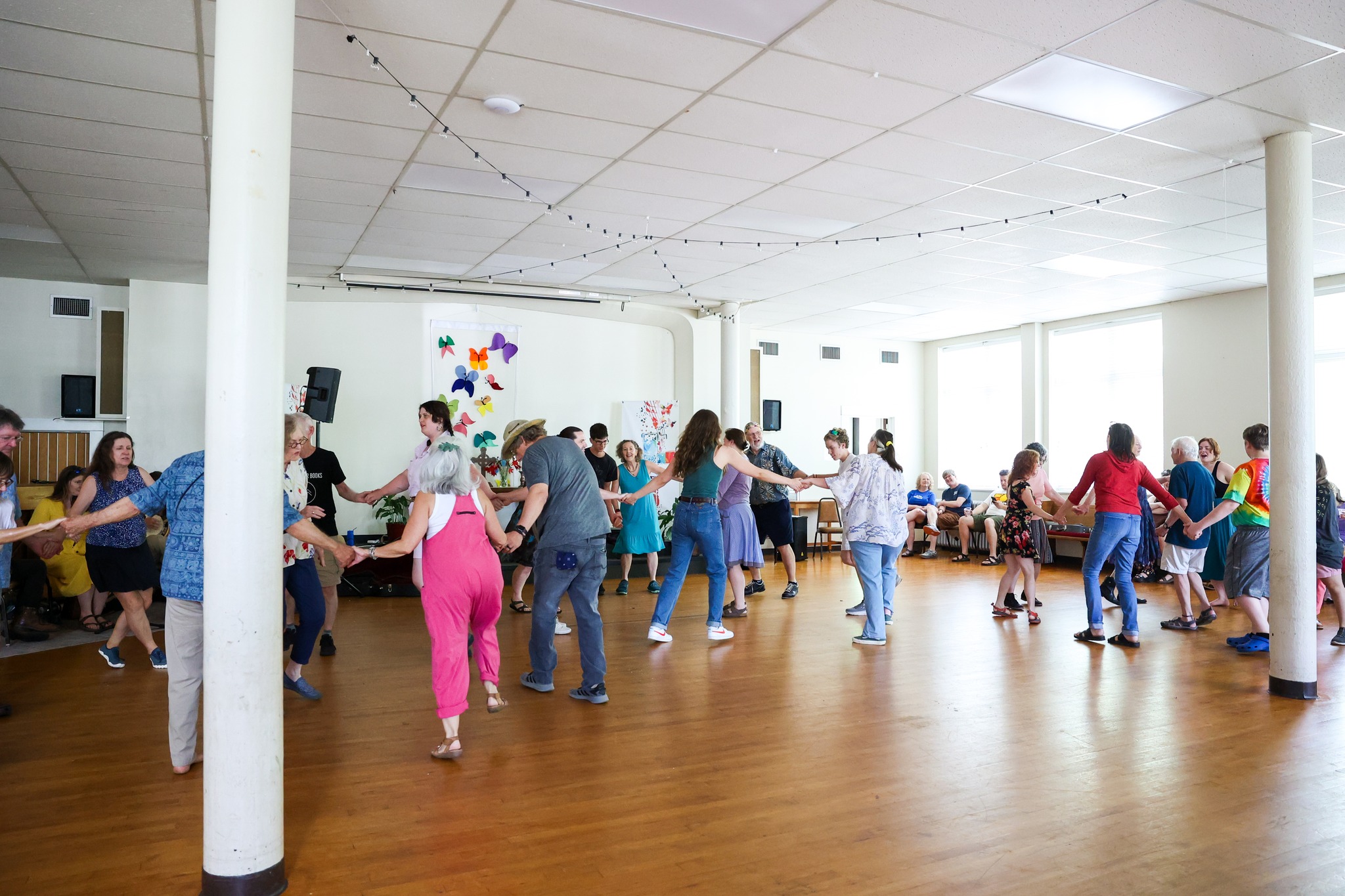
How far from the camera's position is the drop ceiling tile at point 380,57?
3.98 meters

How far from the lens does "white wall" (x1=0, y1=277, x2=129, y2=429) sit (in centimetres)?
933

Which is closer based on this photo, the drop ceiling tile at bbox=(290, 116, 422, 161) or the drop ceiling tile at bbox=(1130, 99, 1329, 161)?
the drop ceiling tile at bbox=(1130, 99, 1329, 161)

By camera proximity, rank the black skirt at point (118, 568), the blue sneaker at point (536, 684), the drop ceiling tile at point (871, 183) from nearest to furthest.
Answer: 1. the blue sneaker at point (536, 684)
2. the black skirt at point (118, 568)
3. the drop ceiling tile at point (871, 183)

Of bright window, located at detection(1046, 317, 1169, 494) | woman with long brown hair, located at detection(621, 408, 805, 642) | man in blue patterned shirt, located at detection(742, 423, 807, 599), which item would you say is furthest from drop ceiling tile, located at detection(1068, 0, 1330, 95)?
bright window, located at detection(1046, 317, 1169, 494)

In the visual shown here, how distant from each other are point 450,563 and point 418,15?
2329 millimetres

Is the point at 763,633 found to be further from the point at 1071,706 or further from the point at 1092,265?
the point at 1092,265

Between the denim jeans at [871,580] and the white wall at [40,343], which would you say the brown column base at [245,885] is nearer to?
the denim jeans at [871,580]

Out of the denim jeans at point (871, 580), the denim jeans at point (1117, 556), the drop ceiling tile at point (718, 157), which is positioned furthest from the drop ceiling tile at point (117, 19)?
the denim jeans at point (1117, 556)

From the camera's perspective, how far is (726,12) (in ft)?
12.5

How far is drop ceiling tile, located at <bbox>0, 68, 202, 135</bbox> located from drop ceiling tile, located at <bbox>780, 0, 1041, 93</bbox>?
324 centimetres

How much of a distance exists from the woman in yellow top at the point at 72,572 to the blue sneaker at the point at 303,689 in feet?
8.71

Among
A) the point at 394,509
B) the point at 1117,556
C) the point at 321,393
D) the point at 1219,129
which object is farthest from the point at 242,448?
the point at 394,509

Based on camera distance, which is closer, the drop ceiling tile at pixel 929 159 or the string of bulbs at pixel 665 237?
the drop ceiling tile at pixel 929 159

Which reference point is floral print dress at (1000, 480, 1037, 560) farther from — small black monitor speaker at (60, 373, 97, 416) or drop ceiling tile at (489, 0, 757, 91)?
small black monitor speaker at (60, 373, 97, 416)
